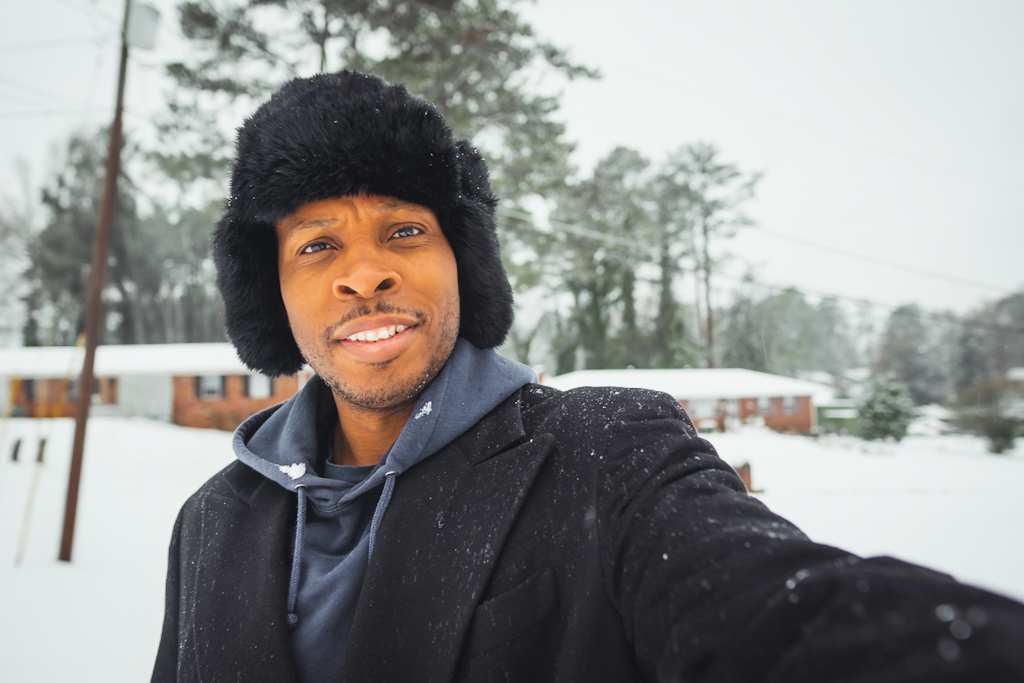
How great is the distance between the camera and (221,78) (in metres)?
8.06

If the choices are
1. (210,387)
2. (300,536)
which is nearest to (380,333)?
(300,536)

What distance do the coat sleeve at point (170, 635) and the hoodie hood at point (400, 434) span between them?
1.29ft

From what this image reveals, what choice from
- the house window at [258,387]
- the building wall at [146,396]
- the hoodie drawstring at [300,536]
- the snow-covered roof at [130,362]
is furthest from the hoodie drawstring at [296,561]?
the building wall at [146,396]

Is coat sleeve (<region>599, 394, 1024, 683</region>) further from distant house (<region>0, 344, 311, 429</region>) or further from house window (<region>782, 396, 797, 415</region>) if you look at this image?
distant house (<region>0, 344, 311, 429</region>)

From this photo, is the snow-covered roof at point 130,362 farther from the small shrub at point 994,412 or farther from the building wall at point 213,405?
the small shrub at point 994,412

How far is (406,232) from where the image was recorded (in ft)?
4.39

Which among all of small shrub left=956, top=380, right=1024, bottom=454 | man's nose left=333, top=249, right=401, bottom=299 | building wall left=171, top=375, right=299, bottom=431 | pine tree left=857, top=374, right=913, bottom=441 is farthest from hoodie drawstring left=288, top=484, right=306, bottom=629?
building wall left=171, top=375, right=299, bottom=431

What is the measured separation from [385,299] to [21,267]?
839 inches

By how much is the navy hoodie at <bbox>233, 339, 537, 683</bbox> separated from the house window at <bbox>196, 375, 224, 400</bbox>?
1764cm

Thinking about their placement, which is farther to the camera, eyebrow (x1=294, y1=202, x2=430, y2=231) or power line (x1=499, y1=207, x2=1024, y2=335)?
power line (x1=499, y1=207, x2=1024, y2=335)

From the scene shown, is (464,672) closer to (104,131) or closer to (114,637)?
(114,637)

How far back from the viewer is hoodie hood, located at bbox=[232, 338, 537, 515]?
113 cm

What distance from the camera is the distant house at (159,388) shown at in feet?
53.1

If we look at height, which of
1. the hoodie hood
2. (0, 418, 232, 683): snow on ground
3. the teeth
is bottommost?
(0, 418, 232, 683): snow on ground
